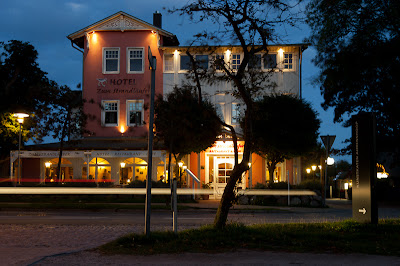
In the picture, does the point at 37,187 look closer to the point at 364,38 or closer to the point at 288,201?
the point at 288,201

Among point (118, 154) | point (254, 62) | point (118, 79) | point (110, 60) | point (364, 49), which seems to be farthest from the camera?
point (110, 60)

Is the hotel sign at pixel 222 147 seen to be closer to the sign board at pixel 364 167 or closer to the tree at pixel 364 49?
the tree at pixel 364 49

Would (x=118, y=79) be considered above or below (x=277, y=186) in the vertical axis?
above

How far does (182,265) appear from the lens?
778 centimetres

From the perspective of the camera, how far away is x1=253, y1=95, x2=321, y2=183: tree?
30.2 metres

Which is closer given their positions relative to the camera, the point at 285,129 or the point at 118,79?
the point at 285,129

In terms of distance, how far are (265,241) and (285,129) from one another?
20846 millimetres

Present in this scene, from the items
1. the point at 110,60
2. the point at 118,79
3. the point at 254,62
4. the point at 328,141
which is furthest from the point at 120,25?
the point at 254,62

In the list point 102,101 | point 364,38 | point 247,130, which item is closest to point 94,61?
point 102,101

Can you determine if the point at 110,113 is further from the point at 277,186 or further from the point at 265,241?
the point at 265,241

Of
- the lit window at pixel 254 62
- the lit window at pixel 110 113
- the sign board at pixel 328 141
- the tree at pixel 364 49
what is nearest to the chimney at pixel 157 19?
the lit window at pixel 110 113

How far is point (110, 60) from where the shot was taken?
37.4 metres

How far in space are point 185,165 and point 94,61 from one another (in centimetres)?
1050

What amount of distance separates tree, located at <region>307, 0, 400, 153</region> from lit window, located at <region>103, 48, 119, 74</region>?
17154mm
